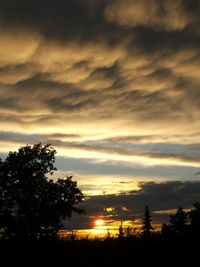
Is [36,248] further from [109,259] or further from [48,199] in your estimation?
[48,199]

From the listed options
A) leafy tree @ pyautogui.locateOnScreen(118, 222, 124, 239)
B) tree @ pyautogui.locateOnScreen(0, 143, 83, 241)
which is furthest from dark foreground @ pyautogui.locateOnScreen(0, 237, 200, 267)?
tree @ pyautogui.locateOnScreen(0, 143, 83, 241)

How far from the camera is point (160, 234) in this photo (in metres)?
17.8

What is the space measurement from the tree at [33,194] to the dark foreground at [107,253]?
40123mm

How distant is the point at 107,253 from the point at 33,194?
145 feet

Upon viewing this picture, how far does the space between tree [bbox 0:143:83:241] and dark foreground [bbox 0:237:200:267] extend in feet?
132

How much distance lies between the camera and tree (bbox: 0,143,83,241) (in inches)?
2196

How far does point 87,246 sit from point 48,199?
142ft

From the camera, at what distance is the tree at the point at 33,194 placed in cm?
5578

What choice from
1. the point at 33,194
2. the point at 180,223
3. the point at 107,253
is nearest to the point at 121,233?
the point at 107,253

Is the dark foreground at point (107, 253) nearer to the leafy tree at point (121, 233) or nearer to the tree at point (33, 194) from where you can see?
the leafy tree at point (121, 233)

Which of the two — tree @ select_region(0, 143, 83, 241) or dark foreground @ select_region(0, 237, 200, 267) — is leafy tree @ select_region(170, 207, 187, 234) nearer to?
dark foreground @ select_region(0, 237, 200, 267)

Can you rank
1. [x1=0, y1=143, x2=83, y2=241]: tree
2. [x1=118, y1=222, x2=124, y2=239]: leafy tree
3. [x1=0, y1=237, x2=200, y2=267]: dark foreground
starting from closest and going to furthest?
[x1=0, y1=237, x2=200, y2=267]: dark foreground, [x1=118, y1=222, x2=124, y2=239]: leafy tree, [x1=0, y1=143, x2=83, y2=241]: tree

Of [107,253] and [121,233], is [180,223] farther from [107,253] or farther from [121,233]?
[107,253]

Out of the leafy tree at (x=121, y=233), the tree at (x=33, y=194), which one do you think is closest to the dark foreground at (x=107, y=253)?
the leafy tree at (x=121, y=233)
